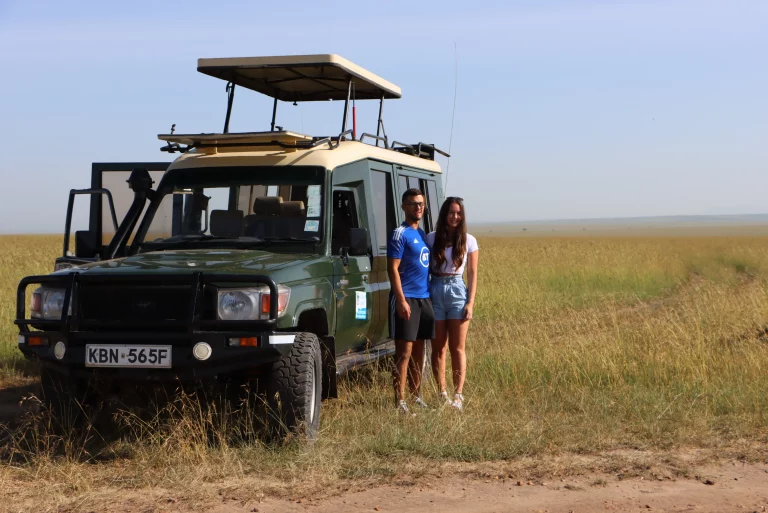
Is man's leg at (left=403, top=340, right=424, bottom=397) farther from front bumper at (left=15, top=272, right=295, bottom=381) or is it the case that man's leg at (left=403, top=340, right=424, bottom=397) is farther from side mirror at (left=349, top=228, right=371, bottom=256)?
front bumper at (left=15, top=272, right=295, bottom=381)

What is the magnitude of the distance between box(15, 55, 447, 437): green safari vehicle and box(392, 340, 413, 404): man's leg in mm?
243

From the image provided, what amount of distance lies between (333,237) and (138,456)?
2277mm

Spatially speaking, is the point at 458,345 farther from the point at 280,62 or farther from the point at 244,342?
the point at 280,62

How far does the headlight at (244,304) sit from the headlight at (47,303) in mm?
1031

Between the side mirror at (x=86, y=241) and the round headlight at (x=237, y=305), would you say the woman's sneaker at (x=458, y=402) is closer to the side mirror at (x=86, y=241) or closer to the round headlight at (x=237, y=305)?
the round headlight at (x=237, y=305)

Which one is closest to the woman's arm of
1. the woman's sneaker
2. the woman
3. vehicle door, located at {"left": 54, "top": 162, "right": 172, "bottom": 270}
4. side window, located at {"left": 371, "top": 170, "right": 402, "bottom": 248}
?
the woman

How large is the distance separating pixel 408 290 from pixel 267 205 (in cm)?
122

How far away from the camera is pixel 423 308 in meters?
7.30

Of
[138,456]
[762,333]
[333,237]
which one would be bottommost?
[138,456]

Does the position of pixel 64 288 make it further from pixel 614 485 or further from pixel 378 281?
pixel 614 485

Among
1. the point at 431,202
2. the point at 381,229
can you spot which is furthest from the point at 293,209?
the point at 431,202

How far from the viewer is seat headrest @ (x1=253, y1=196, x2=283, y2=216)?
7.05 m

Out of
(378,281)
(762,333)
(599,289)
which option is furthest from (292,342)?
(599,289)

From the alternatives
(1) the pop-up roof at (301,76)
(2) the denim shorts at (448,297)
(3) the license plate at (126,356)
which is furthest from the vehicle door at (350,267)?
(3) the license plate at (126,356)
